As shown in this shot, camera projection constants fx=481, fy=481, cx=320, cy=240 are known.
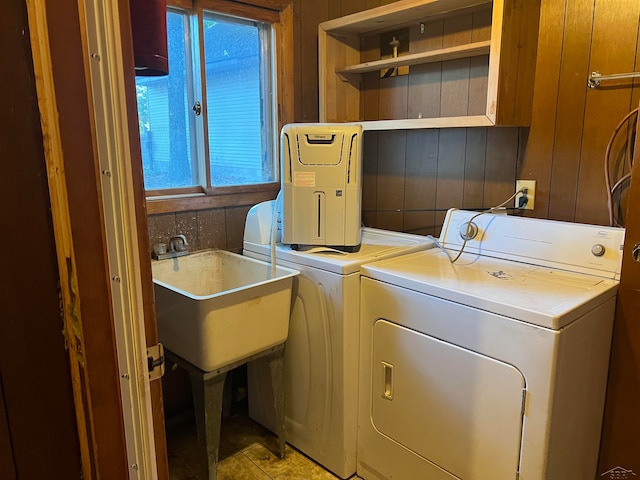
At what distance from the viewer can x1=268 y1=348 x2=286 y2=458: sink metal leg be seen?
1.94 metres

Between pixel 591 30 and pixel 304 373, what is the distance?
1.67 m

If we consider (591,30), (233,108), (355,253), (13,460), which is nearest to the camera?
(13,460)

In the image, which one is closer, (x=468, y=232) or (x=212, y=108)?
(x=468, y=232)

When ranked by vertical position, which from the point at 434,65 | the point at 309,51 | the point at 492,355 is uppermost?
the point at 309,51

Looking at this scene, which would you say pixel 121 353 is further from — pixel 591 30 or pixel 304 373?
pixel 591 30

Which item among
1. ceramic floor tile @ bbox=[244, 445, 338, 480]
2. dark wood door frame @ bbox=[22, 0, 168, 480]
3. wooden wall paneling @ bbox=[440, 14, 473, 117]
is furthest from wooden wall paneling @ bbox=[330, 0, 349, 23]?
ceramic floor tile @ bbox=[244, 445, 338, 480]

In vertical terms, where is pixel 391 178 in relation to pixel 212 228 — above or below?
above

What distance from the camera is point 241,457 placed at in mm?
2033

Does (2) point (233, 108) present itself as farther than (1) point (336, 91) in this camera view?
No

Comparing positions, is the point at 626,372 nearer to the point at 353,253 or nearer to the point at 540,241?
the point at 540,241

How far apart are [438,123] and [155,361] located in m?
1.55

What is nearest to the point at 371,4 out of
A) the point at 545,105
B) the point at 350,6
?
the point at 350,6

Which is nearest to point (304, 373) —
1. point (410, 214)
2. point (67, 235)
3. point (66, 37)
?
point (410, 214)

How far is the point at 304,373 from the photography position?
196 cm
